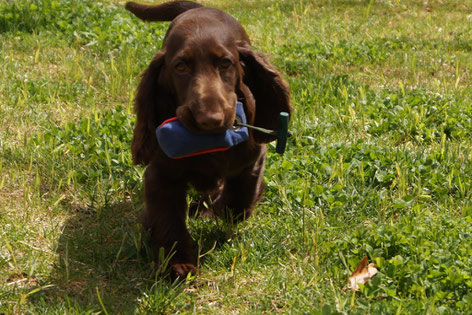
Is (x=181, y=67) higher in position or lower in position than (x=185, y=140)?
higher

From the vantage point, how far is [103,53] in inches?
227

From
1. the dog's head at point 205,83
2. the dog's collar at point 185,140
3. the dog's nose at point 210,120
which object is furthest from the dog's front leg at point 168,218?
the dog's nose at point 210,120

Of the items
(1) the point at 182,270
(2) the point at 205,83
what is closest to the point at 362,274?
(1) the point at 182,270

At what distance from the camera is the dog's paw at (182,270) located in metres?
3.01

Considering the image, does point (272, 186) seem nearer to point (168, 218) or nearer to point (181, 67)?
point (168, 218)

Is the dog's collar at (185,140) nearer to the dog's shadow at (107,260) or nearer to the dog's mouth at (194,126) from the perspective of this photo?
the dog's mouth at (194,126)

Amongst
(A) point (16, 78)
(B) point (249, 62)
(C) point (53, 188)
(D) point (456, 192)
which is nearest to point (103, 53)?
(A) point (16, 78)

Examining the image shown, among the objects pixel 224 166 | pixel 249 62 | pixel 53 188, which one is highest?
pixel 249 62

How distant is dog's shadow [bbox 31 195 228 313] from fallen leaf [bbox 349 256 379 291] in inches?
27.3

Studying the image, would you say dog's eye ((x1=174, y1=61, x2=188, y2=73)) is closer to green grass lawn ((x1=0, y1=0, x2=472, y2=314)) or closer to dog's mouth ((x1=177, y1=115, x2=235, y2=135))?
dog's mouth ((x1=177, y1=115, x2=235, y2=135))

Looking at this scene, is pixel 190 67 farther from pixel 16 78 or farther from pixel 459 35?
pixel 459 35

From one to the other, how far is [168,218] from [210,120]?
679mm

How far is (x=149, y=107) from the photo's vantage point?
3.18 m

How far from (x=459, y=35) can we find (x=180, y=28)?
4.25 meters
